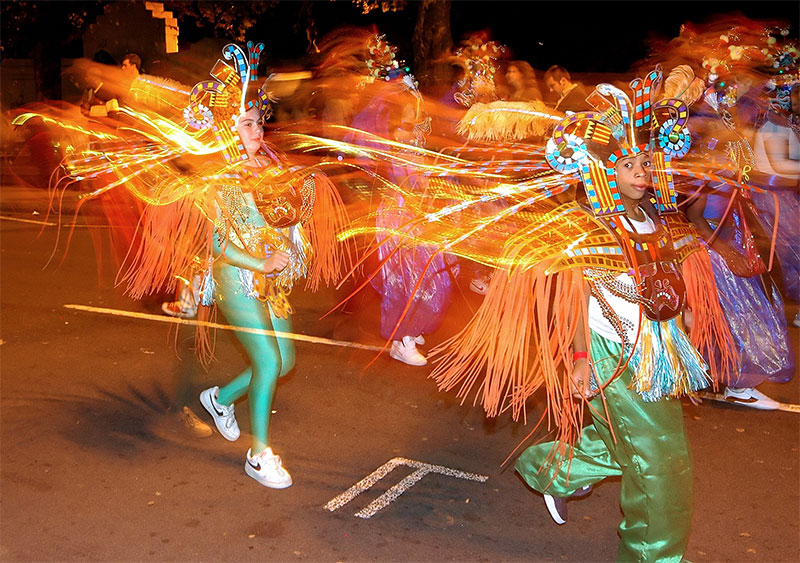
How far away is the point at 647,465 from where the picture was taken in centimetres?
333

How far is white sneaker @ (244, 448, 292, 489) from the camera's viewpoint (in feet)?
14.5

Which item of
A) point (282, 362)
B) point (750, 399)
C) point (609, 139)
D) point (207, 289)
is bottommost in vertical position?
point (750, 399)

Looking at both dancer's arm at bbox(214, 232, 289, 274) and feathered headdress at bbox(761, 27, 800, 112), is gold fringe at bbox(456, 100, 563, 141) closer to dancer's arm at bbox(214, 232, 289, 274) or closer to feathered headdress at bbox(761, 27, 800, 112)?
feathered headdress at bbox(761, 27, 800, 112)

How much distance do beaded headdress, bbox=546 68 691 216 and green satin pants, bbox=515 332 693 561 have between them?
1.92 ft

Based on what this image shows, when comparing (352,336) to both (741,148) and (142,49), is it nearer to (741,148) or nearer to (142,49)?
(741,148)

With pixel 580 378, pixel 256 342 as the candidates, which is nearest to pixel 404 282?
pixel 256 342

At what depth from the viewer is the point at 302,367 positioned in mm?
6375

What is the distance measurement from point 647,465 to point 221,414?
2.48 metres

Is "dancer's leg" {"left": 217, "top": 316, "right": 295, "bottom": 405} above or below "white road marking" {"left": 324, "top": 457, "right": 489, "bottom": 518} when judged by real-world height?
above

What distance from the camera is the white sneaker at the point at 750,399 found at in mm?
5664

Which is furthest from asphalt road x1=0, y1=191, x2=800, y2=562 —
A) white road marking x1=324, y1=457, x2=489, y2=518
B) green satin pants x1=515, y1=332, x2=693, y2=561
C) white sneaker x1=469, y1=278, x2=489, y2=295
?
white sneaker x1=469, y1=278, x2=489, y2=295

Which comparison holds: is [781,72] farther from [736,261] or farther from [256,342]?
[256,342]

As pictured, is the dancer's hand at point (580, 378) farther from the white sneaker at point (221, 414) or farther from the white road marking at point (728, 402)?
the white road marking at point (728, 402)

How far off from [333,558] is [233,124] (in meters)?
2.10
